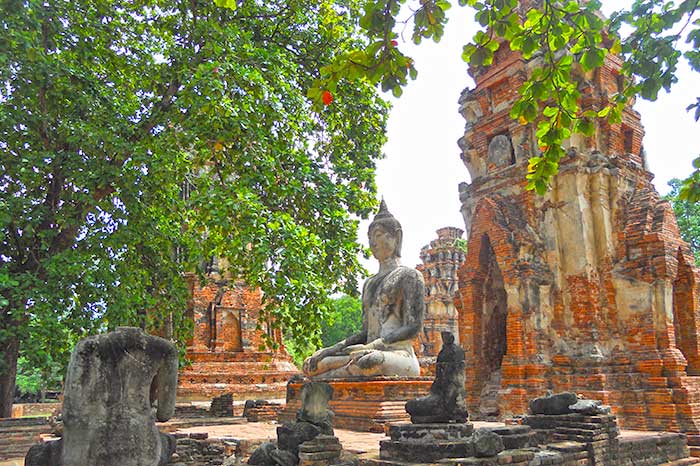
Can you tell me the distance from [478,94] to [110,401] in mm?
12182

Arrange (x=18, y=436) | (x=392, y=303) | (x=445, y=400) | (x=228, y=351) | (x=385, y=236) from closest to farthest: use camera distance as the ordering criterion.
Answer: (x=445, y=400) < (x=18, y=436) < (x=392, y=303) < (x=385, y=236) < (x=228, y=351)

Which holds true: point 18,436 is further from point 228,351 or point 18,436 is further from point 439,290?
point 439,290

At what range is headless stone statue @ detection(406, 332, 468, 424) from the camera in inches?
210

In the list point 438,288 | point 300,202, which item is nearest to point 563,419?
point 300,202

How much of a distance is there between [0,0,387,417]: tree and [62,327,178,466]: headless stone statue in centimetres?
292

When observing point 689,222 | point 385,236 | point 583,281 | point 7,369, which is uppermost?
point 689,222

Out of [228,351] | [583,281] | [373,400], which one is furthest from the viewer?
[228,351]

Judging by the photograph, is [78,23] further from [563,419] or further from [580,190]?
[580,190]

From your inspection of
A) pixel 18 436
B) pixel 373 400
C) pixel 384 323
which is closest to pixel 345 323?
pixel 384 323

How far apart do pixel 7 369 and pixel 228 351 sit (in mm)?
8960

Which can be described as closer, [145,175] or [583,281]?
[145,175]

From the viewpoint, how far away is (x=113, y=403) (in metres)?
4.09

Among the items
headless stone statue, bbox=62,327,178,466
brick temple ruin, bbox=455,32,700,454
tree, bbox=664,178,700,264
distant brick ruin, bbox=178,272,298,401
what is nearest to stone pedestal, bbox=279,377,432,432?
headless stone statue, bbox=62,327,178,466

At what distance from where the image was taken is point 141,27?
9.79 meters
